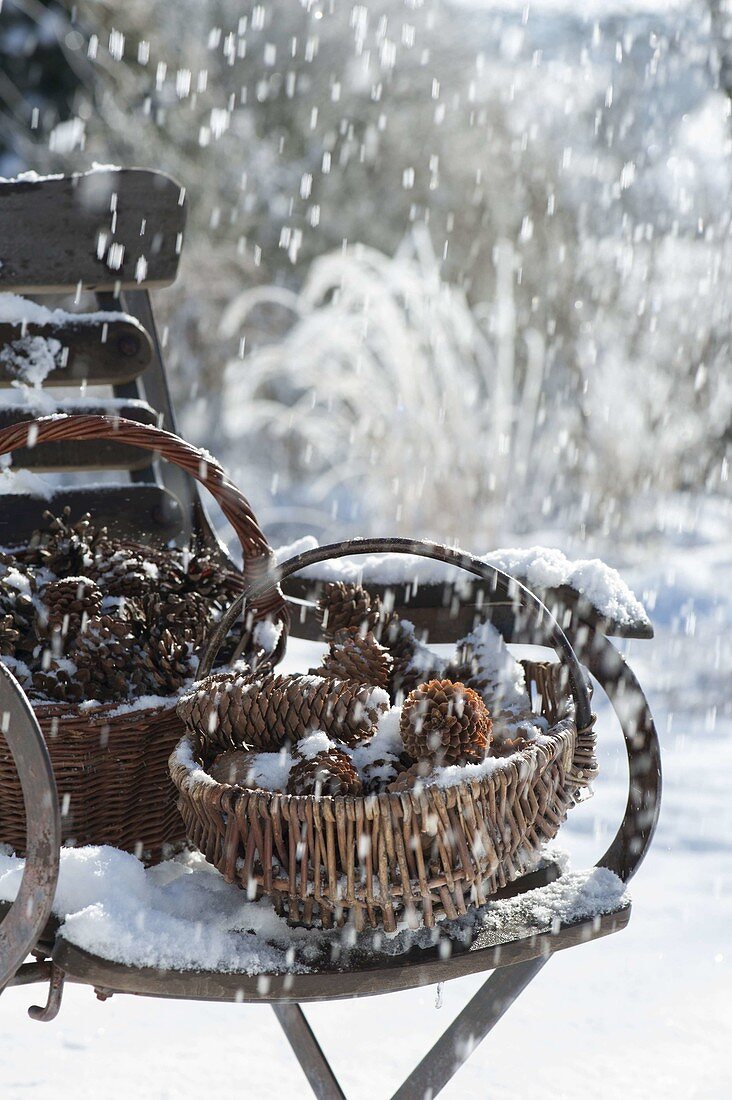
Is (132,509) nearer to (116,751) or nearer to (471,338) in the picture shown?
(116,751)

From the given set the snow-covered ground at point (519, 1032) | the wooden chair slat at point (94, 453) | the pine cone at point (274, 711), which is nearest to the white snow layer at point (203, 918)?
the pine cone at point (274, 711)

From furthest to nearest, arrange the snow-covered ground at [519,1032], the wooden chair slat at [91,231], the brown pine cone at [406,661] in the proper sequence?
1. the wooden chair slat at [91,231]
2. the snow-covered ground at [519,1032]
3. the brown pine cone at [406,661]

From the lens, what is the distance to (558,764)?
747 mm

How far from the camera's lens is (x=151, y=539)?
1.38 meters

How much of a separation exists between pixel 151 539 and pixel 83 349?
0.86ft

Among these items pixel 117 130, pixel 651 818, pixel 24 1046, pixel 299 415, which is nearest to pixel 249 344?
pixel 117 130

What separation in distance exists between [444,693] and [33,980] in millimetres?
332

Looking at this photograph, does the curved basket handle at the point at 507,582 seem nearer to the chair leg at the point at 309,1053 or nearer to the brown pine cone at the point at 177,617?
the brown pine cone at the point at 177,617

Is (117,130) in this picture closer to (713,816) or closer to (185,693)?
(713,816)

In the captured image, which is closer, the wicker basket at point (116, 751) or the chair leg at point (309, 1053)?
the wicker basket at point (116, 751)

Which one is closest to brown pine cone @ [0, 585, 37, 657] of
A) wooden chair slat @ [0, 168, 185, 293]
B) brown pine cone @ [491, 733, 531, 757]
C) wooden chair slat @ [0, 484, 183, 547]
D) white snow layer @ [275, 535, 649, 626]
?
white snow layer @ [275, 535, 649, 626]

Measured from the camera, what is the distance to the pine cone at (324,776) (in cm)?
69

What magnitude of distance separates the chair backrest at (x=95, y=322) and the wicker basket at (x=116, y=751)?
43 centimetres

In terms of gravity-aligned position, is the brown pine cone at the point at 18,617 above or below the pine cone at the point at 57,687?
above
